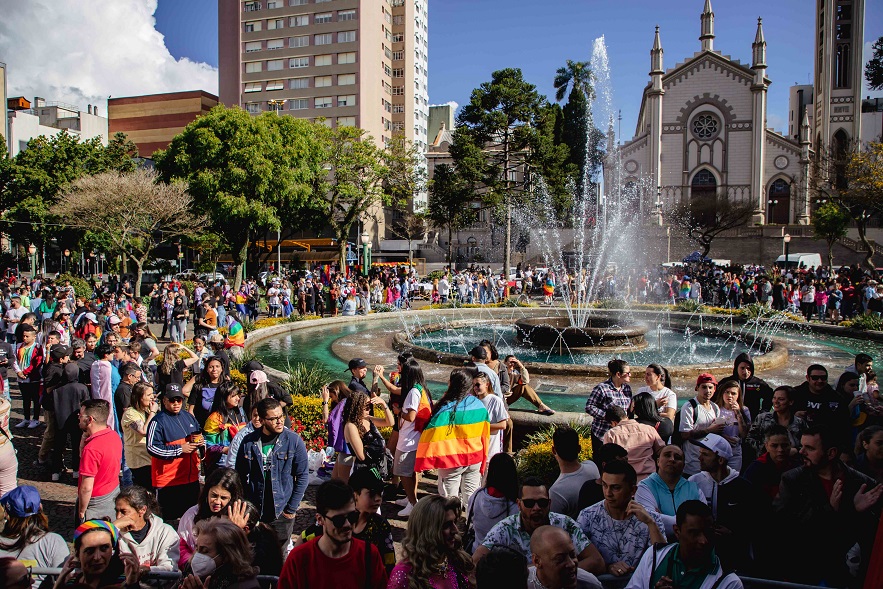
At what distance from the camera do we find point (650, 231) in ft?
180

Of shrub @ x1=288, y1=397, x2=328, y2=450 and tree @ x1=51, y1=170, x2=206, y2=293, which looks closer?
shrub @ x1=288, y1=397, x2=328, y2=450

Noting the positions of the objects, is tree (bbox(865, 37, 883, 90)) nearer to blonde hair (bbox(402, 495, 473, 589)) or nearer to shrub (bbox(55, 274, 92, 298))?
blonde hair (bbox(402, 495, 473, 589))

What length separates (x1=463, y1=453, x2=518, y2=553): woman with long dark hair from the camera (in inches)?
157

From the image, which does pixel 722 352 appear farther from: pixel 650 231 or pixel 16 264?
pixel 16 264

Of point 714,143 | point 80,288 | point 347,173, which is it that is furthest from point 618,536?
point 714,143

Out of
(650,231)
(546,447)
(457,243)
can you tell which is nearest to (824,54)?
(650,231)

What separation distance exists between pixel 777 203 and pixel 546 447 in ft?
207

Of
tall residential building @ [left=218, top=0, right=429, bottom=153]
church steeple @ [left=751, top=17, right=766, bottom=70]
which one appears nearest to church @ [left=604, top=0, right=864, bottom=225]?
church steeple @ [left=751, top=17, right=766, bottom=70]

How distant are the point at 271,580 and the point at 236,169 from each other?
32.2 metres

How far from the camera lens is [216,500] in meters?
3.91

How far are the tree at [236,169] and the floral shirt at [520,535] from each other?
1225 inches

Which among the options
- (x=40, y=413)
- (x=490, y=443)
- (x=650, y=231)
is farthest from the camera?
(x=650, y=231)

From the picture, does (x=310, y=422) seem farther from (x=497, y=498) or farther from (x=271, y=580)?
(x=497, y=498)

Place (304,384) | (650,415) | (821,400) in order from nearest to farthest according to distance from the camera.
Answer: (650,415)
(821,400)
(304,384)
